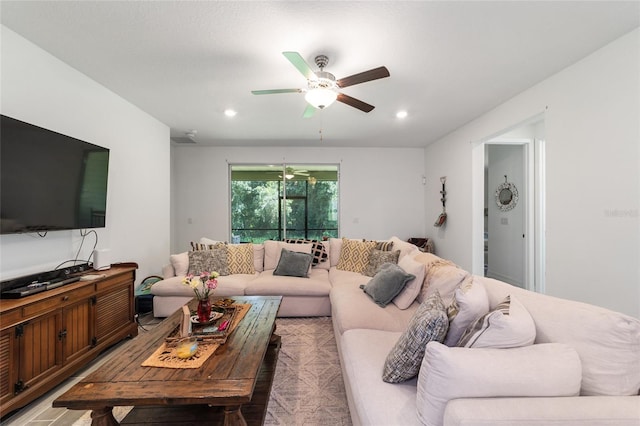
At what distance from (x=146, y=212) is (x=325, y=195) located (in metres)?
3.38

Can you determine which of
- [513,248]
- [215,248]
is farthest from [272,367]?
[513,248]

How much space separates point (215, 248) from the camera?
375 cm

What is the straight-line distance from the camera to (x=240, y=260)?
3785 mm

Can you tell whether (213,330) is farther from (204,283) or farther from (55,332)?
(55,332)

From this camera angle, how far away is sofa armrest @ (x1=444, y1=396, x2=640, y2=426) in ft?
2.87

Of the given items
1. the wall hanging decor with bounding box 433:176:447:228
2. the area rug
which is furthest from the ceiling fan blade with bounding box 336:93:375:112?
the wall hanging decor with bounding box 433:176:447:228

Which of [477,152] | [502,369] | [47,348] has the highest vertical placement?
[477,152]

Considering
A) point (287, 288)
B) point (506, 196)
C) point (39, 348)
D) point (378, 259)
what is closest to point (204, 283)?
point (39, 348)

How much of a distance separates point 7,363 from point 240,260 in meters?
2.29

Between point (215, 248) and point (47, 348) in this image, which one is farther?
point (215, 248)

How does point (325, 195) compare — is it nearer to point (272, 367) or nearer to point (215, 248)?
point (215, 248)

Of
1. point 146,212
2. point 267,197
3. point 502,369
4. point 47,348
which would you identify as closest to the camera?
→ point 502,369

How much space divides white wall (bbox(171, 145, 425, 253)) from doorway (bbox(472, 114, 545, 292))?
1440 mm

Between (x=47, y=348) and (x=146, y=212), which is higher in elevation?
(x=146, y=212)
